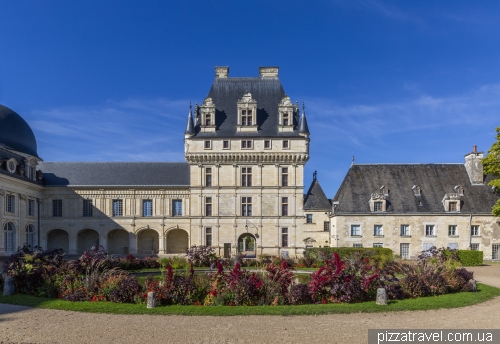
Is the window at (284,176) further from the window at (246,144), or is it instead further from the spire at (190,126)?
the spire at (190,126)

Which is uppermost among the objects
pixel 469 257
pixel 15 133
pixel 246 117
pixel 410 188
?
pixel 246 117

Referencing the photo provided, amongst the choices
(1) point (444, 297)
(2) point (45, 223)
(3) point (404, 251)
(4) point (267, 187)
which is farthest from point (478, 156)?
(2) point (45, 223)

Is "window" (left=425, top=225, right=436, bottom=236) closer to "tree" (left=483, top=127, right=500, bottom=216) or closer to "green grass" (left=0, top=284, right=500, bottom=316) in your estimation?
"tree" (left=483, top=127, right=500, bottom=216)

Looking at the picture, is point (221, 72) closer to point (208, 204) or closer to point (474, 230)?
point (208, 204)

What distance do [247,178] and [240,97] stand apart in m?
6.82

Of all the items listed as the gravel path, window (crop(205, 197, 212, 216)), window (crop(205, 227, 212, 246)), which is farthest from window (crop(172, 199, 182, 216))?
the gravel path

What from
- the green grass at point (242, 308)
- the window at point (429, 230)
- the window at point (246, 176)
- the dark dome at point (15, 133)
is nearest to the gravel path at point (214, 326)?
the green grass at point (242, 308)

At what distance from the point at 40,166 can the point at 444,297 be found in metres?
33.9

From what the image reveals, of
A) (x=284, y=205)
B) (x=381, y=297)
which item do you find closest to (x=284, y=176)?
(x=284, y=205)

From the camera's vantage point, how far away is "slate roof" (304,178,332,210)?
124ft

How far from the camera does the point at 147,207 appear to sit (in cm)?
3341

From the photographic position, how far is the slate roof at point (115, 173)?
33688 millimetres

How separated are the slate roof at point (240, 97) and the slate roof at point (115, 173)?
5098 mm

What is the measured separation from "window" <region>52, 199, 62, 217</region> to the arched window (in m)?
4.29
